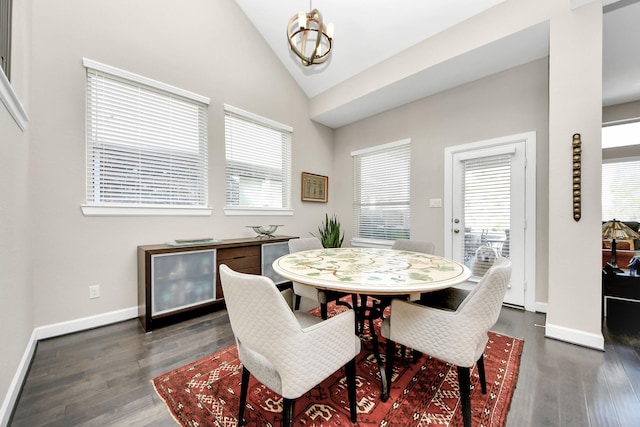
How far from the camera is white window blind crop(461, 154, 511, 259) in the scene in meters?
2.87

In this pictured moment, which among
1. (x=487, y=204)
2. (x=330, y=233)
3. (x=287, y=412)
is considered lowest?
(x=287, y=412)

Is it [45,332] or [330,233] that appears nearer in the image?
[45,332]

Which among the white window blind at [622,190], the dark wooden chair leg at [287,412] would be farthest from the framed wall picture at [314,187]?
the white window blind at [622,190]

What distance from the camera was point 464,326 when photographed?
1.12m

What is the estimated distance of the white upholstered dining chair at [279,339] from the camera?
906 millimetres

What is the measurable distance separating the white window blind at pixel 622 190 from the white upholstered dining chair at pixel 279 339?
605 cm

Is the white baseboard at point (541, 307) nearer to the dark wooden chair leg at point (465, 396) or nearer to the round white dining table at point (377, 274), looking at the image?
the round white dining table at point (377, 274)

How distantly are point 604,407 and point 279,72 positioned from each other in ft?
15.3

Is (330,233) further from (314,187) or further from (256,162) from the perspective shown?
(256,162)

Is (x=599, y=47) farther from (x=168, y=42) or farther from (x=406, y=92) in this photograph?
(x=168, y=42)

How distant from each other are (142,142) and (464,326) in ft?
10.5

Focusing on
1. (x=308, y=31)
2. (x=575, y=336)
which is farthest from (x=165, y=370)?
(x=575, y=336)

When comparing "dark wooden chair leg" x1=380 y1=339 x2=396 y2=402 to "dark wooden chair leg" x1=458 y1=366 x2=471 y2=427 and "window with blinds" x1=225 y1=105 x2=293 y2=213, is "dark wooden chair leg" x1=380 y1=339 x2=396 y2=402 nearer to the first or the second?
"dark wooden chair leg" x1=458 y1=366 x2=471 y2=427

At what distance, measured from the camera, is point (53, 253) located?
2.11 m
